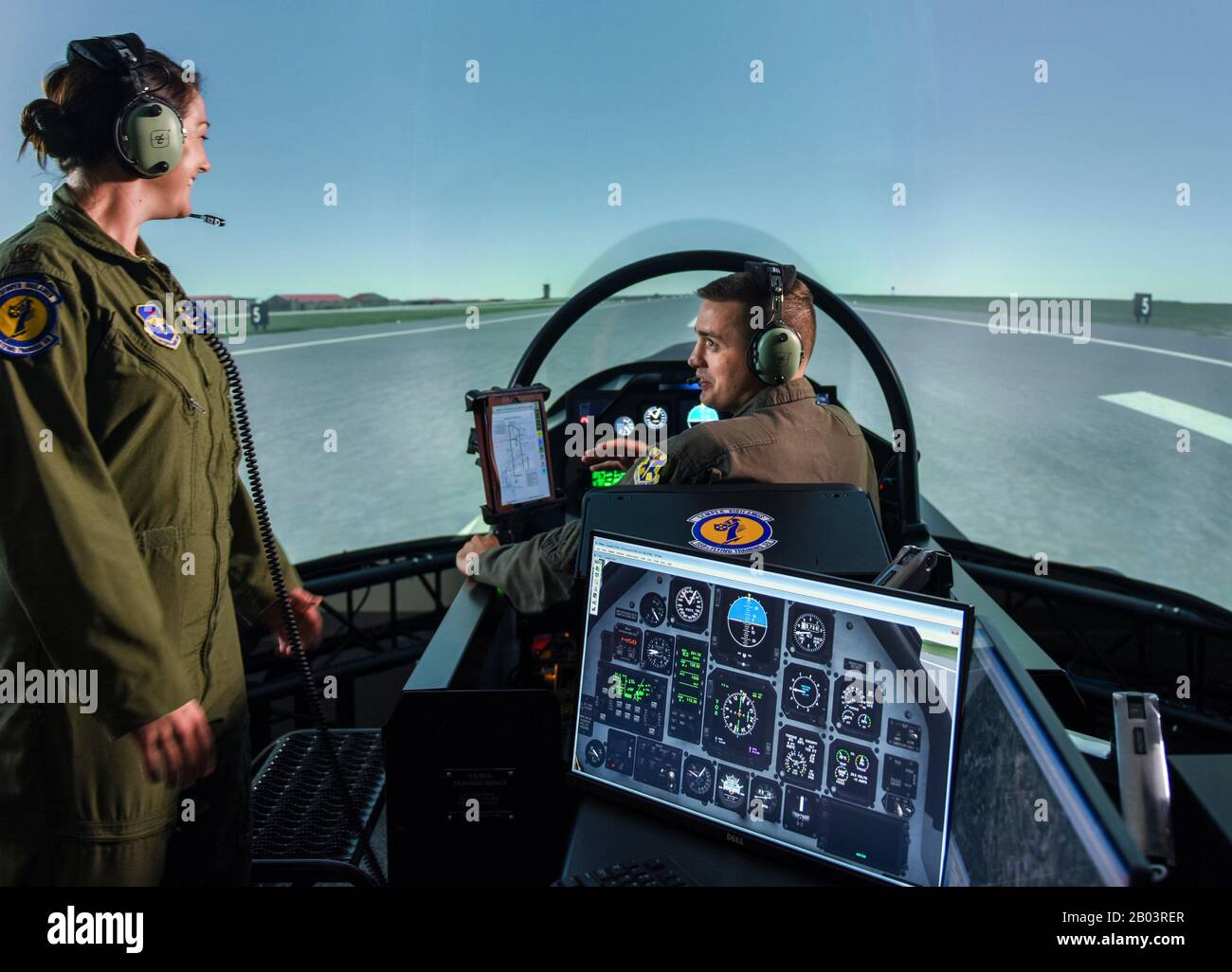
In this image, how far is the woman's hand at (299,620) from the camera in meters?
1.34

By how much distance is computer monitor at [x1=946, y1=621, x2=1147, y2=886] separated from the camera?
43 centimetres

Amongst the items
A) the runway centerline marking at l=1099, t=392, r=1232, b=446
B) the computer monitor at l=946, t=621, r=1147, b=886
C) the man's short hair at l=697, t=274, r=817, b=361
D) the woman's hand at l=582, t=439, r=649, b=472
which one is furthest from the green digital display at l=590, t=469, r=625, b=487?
the runway centerline marking at l=1099, t=392, r=1232, b=446

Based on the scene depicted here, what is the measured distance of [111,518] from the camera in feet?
2.90

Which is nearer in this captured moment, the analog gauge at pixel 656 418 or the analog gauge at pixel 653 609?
the analog gauge at pixel 653 609

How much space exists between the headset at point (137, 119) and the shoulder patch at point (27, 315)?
0.74 ft

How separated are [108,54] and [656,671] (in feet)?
3.37

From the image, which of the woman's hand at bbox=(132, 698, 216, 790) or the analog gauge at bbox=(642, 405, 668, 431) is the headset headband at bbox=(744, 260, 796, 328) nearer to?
the analog gauge at bbox=(642, 405, 668, 431)

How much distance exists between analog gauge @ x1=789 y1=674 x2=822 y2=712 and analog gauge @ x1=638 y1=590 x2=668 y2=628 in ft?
0.51

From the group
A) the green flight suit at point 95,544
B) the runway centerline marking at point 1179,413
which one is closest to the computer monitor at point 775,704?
the green flight suit at point 95,544

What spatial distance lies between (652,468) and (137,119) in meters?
0.90

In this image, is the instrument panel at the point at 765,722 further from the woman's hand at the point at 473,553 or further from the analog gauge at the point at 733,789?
the woman's hand at the point at 473,553

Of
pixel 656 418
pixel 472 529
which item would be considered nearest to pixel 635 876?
pixel 656 418

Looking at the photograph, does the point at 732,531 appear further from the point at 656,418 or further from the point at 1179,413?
the point at 1179,413

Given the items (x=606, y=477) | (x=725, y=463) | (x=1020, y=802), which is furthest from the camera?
(x=606, y=477)
